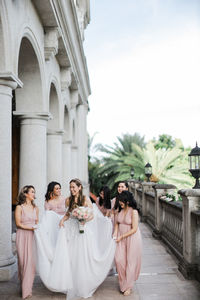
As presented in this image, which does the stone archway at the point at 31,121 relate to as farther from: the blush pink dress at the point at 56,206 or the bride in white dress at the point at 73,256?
the bride in white dress at the point at 73,256

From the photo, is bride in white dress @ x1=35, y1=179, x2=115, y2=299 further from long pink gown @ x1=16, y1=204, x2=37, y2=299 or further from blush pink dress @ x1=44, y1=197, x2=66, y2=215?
blush pink dress @ x1=44, y1=197, x2=66, y2=215

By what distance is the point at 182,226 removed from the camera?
7660 millimetres

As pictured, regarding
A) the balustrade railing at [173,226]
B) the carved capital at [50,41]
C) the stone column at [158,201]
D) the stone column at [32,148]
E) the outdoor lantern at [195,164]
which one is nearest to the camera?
the balustrade railing at [173,226]

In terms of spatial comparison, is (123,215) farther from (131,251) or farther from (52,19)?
(52,19)

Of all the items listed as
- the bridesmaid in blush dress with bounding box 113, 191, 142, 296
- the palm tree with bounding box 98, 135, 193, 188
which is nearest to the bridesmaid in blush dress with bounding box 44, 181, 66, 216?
the bridesmaid in blush dress with bounding box 113, 191, 142, 296

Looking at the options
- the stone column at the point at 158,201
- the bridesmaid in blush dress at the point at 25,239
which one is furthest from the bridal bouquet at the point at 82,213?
the stone column at the point at 158,201

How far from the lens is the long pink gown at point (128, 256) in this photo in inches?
229

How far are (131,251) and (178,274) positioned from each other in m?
1.64

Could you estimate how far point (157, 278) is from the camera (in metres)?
6.74

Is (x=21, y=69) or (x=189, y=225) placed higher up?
(x=21, y=69)

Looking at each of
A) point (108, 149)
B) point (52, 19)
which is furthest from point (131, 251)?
point (108, 149)

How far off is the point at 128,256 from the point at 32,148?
4400mm

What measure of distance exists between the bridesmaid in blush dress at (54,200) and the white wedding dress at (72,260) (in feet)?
3.37

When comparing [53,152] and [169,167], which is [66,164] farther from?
[169,167]
